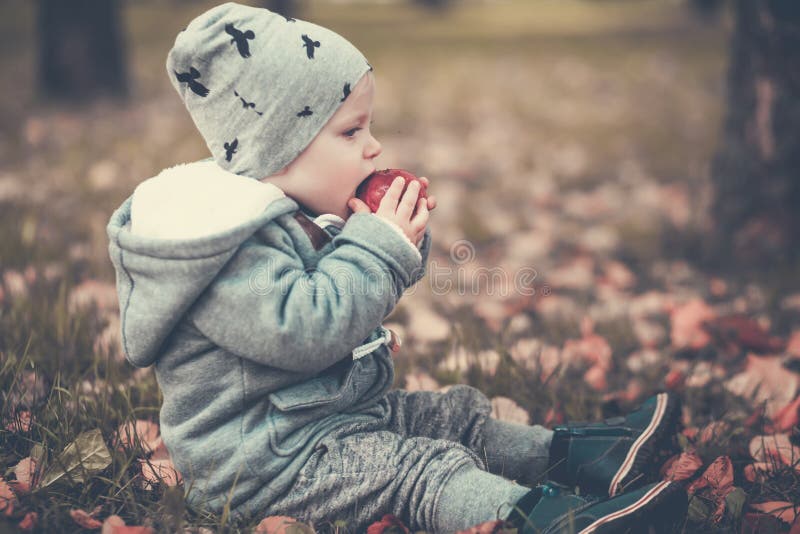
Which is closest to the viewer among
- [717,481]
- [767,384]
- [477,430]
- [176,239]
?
[176,239]

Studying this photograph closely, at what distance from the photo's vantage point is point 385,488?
159 cm

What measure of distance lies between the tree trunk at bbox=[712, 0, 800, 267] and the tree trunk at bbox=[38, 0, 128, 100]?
492 cm

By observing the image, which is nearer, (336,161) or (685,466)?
(336,161)

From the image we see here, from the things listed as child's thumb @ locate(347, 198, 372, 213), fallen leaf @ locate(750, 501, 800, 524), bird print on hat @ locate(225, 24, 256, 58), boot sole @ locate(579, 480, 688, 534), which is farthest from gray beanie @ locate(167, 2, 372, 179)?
fallen leaf @ locate(750, 501, 800, 524)

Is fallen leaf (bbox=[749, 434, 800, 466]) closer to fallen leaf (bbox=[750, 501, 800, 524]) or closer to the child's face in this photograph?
fallen leaf (bbox=[750, 501, 800, 524])

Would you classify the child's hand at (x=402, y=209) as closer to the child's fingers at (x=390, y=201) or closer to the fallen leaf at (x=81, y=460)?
the child's fingers at (x=390, y=201)

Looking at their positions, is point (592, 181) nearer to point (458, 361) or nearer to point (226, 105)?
point (458, 361)

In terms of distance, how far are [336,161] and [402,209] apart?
18 centimetres

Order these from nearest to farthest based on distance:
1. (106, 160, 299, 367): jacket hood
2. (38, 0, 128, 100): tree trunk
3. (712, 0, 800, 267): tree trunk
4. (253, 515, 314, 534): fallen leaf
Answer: (106, 160, 299, 367): jacket hood
(253, 515, 314, 534): fallen leaf
(712, 0, 800, 267): tree trunk
(38, 0, 128, 100): tree trunk

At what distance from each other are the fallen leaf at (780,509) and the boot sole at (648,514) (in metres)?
0.27

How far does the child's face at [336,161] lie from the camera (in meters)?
1.62

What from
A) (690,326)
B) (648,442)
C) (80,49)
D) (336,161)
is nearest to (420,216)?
(336,161)

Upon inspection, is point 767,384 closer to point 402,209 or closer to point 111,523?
point 402,209

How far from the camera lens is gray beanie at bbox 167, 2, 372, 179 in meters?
1.55
